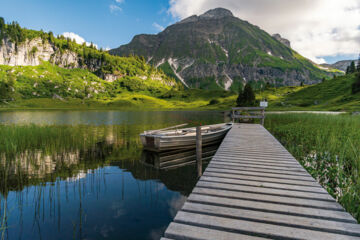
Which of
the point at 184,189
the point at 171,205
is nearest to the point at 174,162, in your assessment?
the point at 184,189

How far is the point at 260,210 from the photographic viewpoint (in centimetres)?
441

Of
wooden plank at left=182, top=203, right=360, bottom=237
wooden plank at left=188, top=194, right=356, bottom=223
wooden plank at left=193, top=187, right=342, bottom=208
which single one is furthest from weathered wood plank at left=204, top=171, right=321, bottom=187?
wooden plank at left=182, top=203, right=360, bottom=237

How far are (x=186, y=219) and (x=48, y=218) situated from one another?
663cm

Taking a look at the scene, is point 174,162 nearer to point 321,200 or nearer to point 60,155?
point 60,155

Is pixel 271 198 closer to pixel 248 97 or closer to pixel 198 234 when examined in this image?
pixel 198 234

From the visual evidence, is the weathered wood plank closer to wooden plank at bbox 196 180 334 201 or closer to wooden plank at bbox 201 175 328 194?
wooden plank at bbox 201 175 328 194

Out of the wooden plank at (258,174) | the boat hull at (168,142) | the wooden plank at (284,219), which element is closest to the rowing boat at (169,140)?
the boat hull at (168,142)

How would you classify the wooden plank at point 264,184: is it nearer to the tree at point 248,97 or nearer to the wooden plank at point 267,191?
the wooden plank at point 267,191

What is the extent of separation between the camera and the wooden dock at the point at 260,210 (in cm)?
358

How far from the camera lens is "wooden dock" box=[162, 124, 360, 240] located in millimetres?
3582

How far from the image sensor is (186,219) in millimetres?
4039

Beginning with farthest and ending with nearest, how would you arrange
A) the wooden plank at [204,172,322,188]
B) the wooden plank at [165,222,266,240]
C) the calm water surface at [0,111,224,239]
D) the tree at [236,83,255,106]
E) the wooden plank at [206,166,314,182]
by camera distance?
the tree at [236,83,255,106], the calm water surface at [0,111,224,239], the wooden plank at [206,166,314,182], the wooden plank at [204,172,322,188], the wooden plank at [165,222,266,240]

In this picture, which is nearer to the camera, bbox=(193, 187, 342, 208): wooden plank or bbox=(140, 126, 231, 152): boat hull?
bbox=(193, 187, 342, 208): wooden plank

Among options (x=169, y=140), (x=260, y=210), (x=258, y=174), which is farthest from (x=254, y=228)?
(x=169, y=140)
